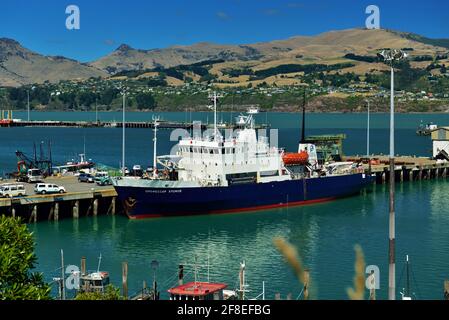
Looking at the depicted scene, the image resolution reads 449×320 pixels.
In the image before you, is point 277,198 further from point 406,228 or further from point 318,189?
point 406,228

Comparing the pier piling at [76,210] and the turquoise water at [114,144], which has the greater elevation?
the turquoise water at [114,144]

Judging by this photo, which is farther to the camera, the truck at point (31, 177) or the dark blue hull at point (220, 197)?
the truck at point (31, 177)

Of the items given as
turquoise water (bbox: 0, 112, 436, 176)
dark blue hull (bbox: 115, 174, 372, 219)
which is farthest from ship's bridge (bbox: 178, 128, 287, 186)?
turquoise water (bbox: 0, 112, 436, 176)

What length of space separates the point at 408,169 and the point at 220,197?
27.9 m

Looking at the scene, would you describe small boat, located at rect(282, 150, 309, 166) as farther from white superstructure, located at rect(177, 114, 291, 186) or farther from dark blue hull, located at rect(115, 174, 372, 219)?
white superstructure, located at rect(177, 114, 291, 186)

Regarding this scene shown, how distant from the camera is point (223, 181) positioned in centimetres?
5088

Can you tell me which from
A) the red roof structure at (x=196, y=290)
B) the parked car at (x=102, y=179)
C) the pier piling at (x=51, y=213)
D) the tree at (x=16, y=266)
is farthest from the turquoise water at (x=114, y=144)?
the tree at (x=16, y=266)

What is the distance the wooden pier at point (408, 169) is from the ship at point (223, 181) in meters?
13.1

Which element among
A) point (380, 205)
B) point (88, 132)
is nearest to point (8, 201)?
point (380, 205)

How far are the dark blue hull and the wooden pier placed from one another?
13.5 meters

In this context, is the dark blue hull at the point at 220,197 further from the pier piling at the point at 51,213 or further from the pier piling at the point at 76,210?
the pier piling at the point at 51,213

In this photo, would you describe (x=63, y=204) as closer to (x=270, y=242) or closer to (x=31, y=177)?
(x=31, y=177)

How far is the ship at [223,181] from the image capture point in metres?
48.5

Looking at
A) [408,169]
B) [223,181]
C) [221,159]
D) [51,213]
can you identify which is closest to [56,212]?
[51,213]
